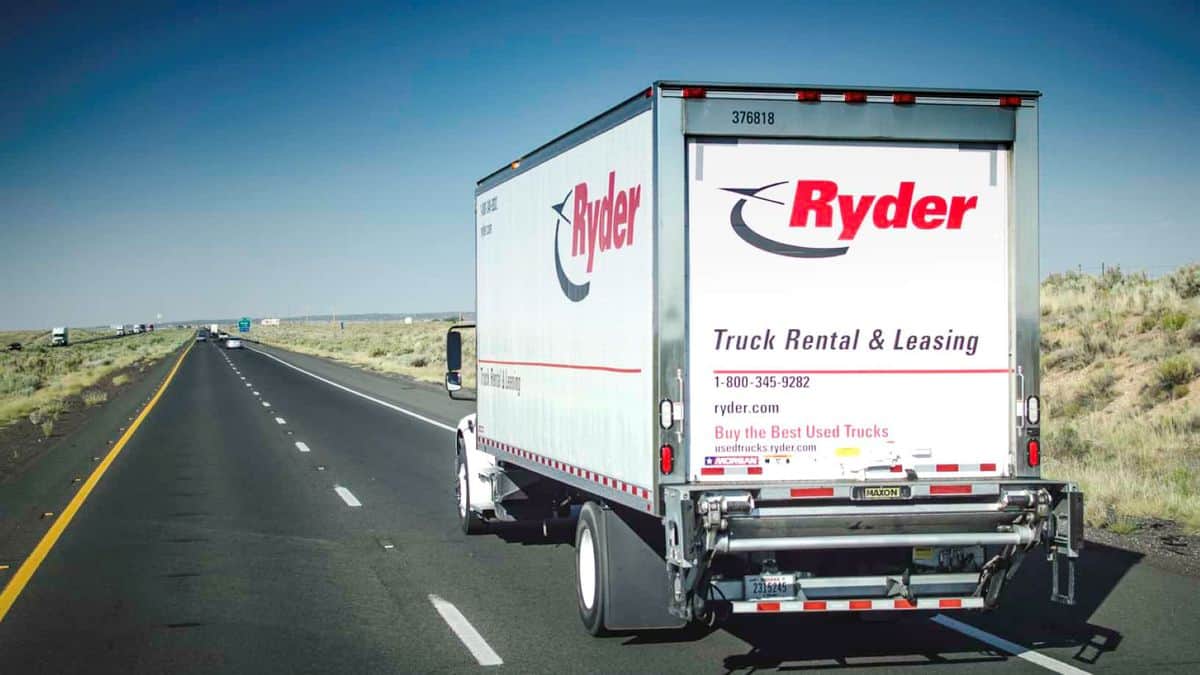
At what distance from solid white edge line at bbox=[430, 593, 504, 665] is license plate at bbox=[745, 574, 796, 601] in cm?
156

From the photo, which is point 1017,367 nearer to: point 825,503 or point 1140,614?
point 825,503

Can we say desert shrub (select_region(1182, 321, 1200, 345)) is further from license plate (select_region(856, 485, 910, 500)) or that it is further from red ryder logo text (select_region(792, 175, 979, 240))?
license plate (select_region(856, 485, 910, 500))

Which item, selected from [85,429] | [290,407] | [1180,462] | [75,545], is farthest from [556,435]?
[290,407]

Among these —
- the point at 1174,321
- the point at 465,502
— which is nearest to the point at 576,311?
the point at 465,502

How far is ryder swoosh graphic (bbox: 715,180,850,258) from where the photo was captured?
6898 millimetres

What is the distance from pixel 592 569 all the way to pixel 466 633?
0.94 metres

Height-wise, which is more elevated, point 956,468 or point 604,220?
point 604,220

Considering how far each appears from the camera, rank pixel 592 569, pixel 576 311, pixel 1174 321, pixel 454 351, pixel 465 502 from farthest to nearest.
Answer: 1. pixel 1174 321
2. pixel 454 351
3. pixel 465 502
4. pixel 576 311
5. pixel 592 569

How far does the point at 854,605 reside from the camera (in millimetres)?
6902

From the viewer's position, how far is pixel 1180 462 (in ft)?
51.8

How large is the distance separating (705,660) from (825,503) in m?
1.30

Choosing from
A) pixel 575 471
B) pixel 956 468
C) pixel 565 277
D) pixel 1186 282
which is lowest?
pixel 575 471

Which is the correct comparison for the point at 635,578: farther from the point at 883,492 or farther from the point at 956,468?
the point at 956,468

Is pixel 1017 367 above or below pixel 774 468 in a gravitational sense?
above
